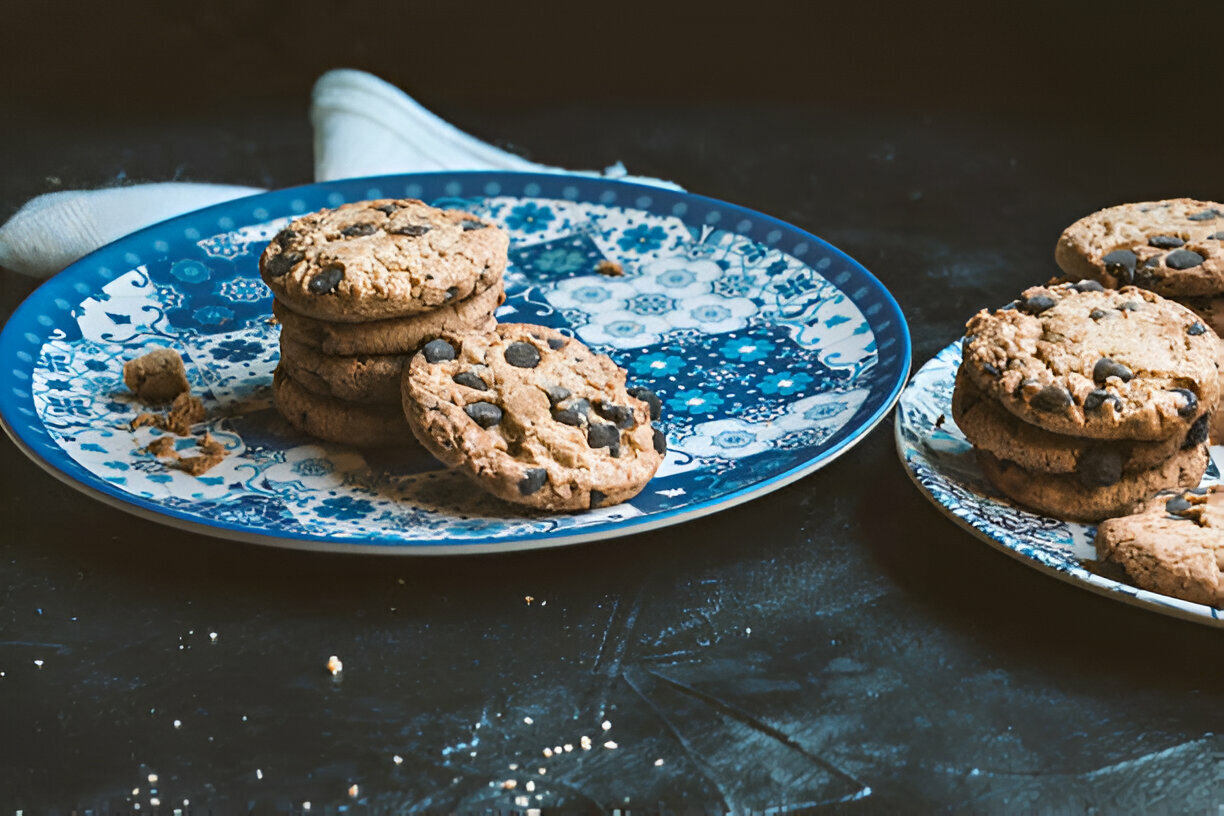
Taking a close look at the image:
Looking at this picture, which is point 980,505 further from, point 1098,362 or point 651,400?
point 651,400

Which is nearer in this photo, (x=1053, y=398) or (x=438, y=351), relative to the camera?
(x=1053, y=398)

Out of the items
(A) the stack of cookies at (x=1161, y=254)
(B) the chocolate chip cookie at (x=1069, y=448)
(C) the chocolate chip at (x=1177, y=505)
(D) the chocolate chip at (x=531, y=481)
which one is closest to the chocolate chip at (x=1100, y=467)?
(B) the chocolate chip cookie at (x=1069, y=448)

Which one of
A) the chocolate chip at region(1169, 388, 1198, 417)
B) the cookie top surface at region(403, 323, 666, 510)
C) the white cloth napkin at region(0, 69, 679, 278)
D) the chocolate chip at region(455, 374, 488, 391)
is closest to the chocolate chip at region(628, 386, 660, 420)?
the cookie top surface at region(403, 323, 666, 510)

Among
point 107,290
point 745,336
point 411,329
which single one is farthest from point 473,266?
point 107,290

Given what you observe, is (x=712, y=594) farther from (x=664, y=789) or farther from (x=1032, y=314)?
(x=1032, y=314)

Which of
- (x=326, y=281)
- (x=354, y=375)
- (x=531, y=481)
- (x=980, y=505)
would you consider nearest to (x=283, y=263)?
Result: (x=326, y=281)

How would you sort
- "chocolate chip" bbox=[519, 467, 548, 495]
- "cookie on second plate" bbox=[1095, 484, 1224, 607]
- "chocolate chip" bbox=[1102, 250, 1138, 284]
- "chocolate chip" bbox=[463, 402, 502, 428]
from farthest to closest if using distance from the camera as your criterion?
"chocolate chip" bbox=[1102, 250, 1138, 284]
"chocolate chip" bbox=[463, 402, 502, 428]
"chocolate chip" bbox=[519, 467, 548, 495]
"cookie on second plate" bbox=[1095, 484, 1224, 607]

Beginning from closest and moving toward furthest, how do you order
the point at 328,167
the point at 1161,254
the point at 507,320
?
the point at 1161,254, the point at 507,320, the point at 328,167

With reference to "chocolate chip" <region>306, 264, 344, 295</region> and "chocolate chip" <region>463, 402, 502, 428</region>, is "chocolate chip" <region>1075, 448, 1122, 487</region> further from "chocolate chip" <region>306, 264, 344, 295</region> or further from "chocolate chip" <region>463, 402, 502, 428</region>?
"chocolate chip" <region>306, 264, 344, 295</region>
